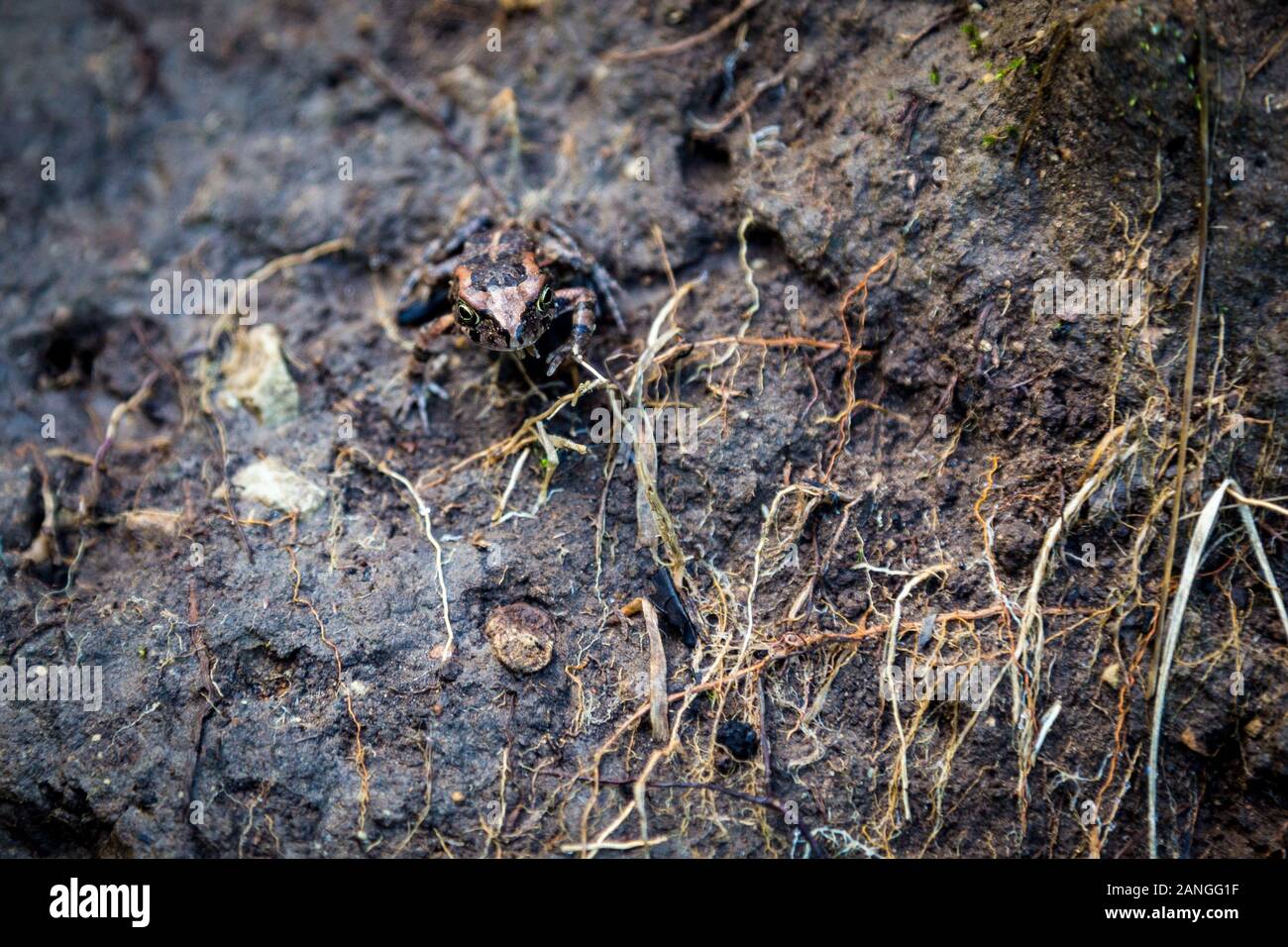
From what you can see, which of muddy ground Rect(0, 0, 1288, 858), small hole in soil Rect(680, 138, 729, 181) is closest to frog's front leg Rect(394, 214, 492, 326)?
muddy ground Rect(0, 0, 1288, 858)

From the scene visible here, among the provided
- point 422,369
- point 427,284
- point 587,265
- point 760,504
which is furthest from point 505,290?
point 760,504

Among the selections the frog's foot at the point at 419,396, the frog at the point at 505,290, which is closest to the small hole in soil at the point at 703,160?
the frog at the point at 505,290

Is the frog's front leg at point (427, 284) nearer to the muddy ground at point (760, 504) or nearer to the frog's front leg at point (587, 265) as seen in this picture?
the muddy ground at point (760, 504)

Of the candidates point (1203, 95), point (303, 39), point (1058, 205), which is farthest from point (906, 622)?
point (303, 39)

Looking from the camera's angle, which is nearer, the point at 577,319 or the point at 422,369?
the point at 577,319

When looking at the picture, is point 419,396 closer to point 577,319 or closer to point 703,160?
point 577,319

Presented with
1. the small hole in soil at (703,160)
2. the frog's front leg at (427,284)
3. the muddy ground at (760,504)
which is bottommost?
the muddy ground at (760,504)
